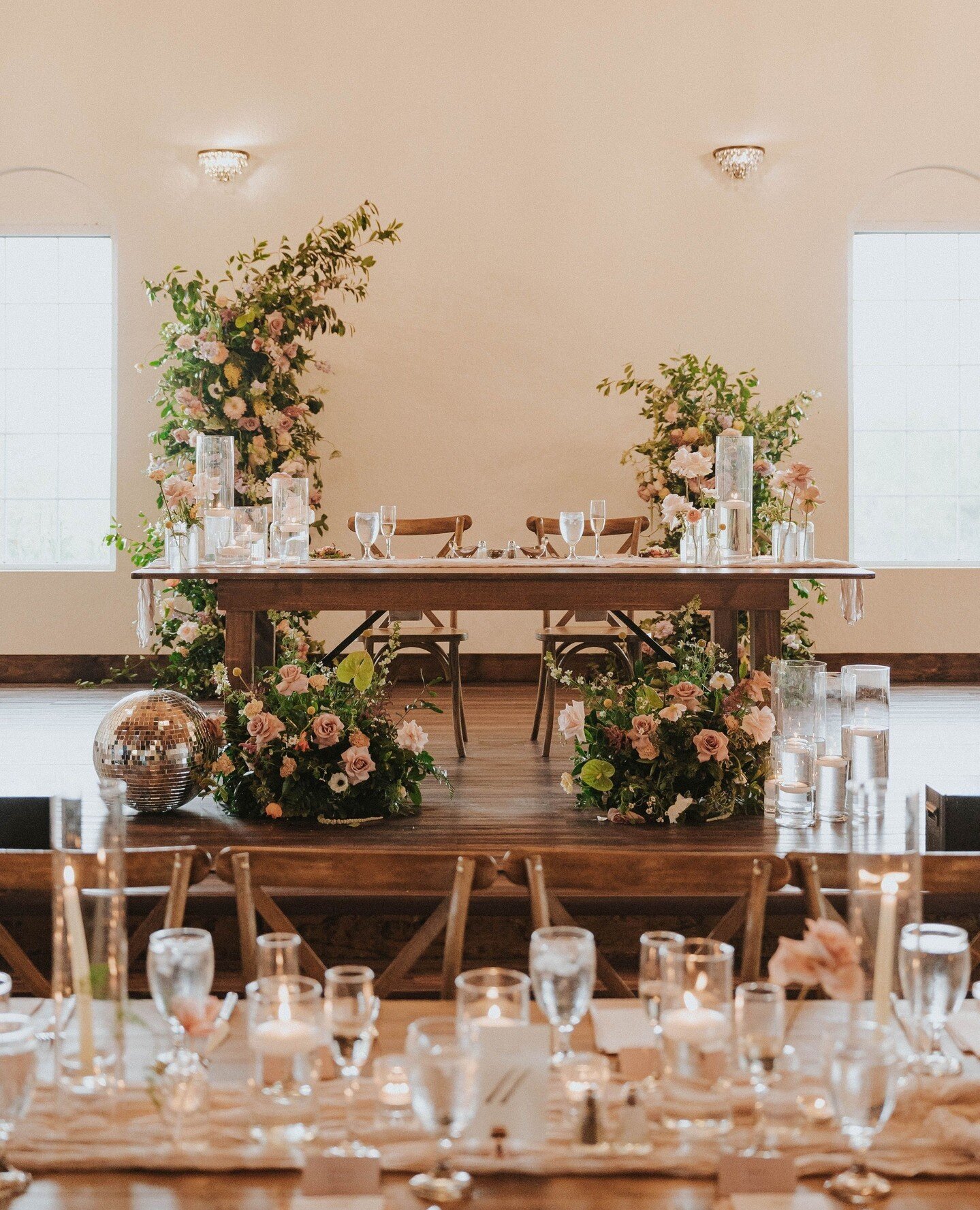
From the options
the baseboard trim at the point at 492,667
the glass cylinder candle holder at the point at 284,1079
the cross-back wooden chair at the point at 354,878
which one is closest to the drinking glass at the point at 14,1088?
the glass cylinder candle holder at the point at 284,1079

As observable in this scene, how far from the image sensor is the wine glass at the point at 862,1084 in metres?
1.10

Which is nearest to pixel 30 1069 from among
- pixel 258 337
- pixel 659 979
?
pixel 659 979

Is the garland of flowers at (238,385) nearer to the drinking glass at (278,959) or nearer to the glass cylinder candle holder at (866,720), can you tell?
the glass cylinder candle holder at (866,720)

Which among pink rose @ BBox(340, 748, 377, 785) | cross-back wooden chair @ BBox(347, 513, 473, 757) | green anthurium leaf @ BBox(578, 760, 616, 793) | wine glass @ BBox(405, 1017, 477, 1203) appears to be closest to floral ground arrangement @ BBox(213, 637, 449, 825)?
pink rose @ BBox(340, 748, 377, 785)

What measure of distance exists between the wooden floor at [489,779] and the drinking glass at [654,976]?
60 cm

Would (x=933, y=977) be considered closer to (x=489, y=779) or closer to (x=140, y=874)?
(x=140, y=874)

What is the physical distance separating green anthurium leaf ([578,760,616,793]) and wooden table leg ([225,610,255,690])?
3.20 feet

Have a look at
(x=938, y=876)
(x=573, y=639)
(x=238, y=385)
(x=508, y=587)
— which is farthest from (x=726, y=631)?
(x=238, y=385)

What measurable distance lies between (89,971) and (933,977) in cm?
83

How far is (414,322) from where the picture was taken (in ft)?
23.5

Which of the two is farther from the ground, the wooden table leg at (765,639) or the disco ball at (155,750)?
the wooden table leg at (765,639)

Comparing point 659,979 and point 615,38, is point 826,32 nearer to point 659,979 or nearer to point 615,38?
point 615,38

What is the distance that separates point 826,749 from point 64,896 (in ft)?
9.34

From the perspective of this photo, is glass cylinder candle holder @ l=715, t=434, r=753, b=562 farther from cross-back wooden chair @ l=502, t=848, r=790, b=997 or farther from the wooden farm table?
cross-back wooden chair @ l=502, t=848, r=790, b=997
